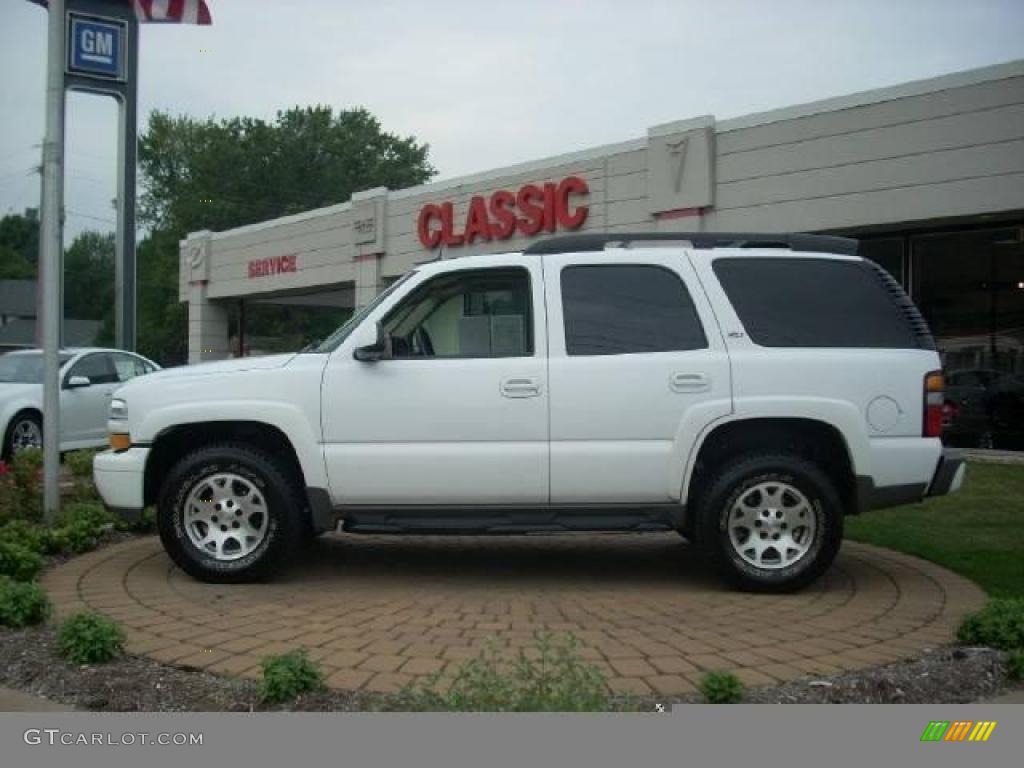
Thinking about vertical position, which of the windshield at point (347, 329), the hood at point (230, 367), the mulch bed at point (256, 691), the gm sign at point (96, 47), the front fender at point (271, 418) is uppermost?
the gm sign at point (96, 47)

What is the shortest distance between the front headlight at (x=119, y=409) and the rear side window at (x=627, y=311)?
8.75 feet

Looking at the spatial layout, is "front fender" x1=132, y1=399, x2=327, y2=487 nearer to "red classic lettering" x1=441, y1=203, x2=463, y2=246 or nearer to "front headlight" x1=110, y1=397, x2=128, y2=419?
"front headlight" x1=110, y1=397, x2=128, y2=419

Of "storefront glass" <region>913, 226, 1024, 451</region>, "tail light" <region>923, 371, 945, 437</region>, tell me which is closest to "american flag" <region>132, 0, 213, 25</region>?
"tail light" <region>923, 371, 945, 437</region>

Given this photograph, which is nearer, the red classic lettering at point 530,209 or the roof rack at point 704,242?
the roof rack at point 704,242

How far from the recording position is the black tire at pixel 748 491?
530 centimetres

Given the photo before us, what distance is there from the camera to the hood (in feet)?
18.3

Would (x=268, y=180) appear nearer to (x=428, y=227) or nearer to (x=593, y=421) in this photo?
(x=428, y=227)

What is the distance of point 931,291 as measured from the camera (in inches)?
572

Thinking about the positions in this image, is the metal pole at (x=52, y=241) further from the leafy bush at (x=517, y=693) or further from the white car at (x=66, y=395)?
the white car at (x=66, y=395)

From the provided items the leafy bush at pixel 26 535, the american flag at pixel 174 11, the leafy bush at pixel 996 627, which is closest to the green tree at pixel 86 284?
the american flag at pixel 174 11

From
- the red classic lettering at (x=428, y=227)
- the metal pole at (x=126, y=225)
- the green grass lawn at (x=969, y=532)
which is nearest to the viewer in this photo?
the green grass lawn at (x=969, y=532)

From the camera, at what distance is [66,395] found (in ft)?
39.0

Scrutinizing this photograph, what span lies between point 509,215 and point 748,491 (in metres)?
14.2

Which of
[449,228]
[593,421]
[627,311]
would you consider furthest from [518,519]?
[449,228]
